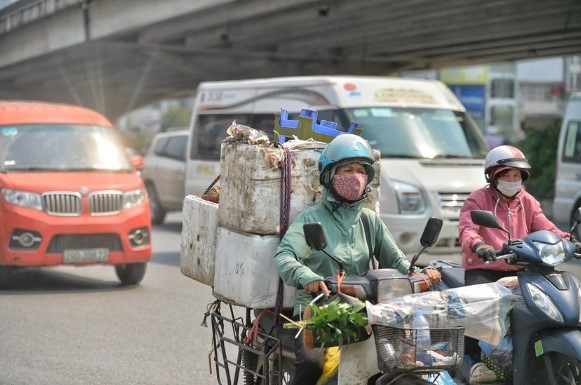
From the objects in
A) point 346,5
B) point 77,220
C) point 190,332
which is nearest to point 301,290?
point 190,332

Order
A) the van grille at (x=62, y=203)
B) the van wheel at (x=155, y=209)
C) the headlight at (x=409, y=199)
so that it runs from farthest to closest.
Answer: the van wheel at (x=155, y=209) → the headlight at (x=409, y=199) → the van grille at (x=62, y=203)

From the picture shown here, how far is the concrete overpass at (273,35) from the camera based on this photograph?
30297 millimetres

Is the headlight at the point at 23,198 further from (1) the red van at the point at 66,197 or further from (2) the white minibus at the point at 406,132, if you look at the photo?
(2) the white minibus at the point at 406,132

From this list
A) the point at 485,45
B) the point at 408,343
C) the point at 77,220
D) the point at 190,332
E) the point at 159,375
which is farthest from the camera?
the point at 485,45

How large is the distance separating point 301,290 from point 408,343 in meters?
0.84

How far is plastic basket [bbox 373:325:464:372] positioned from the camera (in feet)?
15.1

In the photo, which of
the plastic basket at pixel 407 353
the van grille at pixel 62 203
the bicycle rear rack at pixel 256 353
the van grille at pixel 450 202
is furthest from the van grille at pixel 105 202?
the plastic basket at pixel 407 353

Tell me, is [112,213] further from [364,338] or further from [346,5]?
[346,5]

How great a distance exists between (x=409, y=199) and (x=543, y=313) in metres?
8.69

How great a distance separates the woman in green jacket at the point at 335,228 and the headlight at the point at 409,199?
327 inches

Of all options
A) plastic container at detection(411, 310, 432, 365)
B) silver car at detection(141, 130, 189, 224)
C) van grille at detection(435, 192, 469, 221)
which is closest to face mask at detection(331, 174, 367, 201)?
plastic container at detection(411, 310, 432, 365)

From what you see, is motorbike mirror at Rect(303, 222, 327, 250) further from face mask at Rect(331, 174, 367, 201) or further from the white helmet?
the white helmet

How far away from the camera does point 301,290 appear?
533cm

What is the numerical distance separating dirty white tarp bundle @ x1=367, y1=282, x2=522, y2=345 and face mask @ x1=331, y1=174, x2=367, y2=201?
0.68 metres
